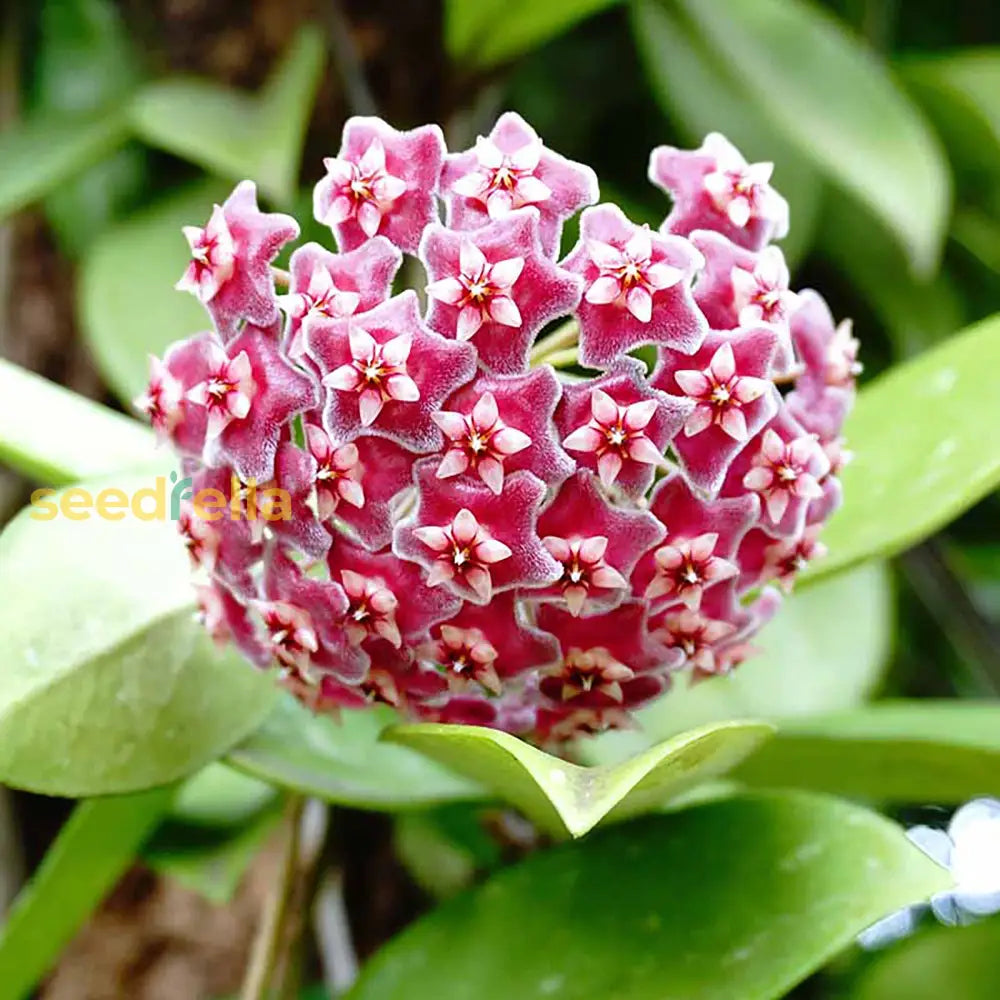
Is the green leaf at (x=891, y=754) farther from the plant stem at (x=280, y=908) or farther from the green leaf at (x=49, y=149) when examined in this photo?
the green leaf at (x=49, y=149)

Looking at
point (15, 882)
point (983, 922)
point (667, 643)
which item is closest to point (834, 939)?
point (667, 643)

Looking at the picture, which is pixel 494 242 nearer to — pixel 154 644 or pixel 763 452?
pixel 763 452

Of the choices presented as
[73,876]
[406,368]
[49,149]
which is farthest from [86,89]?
[406,368]

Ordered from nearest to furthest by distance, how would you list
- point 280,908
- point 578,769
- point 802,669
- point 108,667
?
point 578,769
point 108,667
point 280,908
point 802,669

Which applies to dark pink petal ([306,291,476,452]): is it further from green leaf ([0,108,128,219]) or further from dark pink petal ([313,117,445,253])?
green leaf ([0,108,128,219])

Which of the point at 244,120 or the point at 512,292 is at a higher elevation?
the point at 512,292

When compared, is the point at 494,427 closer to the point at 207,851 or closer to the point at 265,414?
the point at 265,414

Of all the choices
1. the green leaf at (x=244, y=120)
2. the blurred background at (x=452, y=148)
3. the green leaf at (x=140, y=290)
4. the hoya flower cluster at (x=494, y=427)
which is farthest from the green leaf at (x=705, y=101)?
the hoya flower cluster at (x=494, y=427)
